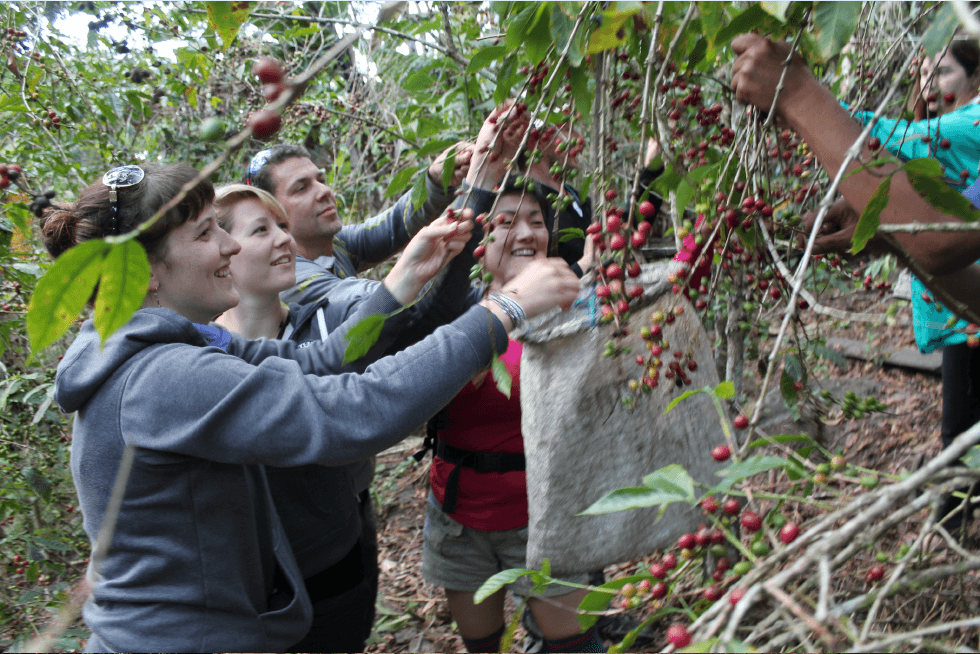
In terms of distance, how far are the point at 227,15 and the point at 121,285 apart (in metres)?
0.68

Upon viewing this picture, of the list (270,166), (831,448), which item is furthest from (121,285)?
(831,448)

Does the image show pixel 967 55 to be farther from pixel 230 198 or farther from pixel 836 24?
pixel 230 198

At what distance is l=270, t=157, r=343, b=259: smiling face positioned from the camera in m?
2.52

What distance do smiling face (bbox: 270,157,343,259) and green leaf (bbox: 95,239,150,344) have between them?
1.90 meters

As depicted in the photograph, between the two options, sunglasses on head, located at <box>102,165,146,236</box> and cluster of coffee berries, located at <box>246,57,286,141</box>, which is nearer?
cluster of coffee berries, located at <box>246,57,286,141</box>

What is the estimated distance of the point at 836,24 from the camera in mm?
955

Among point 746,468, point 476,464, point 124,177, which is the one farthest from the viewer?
point 476,464

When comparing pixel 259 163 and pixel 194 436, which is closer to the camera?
pixel 194 436

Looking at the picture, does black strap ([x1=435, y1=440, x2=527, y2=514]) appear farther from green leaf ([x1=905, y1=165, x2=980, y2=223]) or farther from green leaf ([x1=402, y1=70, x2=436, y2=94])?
green leaf ([x1=905, y1=165, x2=980, y2=223])

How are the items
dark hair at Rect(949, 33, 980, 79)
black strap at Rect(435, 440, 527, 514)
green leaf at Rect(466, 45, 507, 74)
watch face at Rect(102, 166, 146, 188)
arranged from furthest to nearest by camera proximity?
black strap at Rect(435, 440, 527, 514), dark hair at Rect(949, 33, 980, 79), watch face at Rect(102, 166, 146, 188), green leaf at Rect(466, 45, 507, 74)

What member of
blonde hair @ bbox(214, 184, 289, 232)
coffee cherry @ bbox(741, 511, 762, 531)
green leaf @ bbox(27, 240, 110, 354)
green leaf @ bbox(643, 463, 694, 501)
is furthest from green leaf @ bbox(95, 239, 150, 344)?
blonde hair @ bbox(214, 184, 289, 232)

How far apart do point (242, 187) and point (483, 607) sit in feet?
5.71

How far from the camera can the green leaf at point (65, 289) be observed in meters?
0.64

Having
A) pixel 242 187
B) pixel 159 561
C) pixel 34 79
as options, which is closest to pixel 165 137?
pixel 34 79
